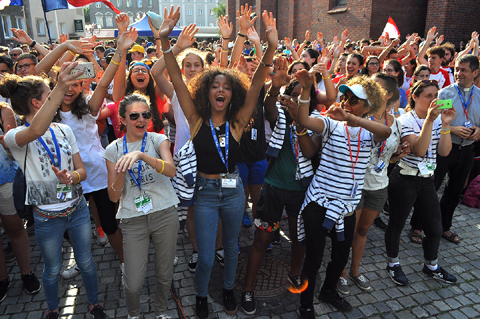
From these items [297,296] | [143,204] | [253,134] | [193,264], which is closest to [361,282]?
[297,296]

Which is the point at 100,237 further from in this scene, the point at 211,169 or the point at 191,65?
the point at 191,65

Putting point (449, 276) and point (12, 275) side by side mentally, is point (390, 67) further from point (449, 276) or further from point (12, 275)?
point (12, 275)

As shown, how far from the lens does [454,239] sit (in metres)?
4.50

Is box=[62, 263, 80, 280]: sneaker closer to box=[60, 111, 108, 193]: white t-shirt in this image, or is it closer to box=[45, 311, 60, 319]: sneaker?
box=[45, 311, 60, 319]: sneaker

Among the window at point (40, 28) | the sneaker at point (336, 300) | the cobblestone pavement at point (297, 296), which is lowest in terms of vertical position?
the cobblestone pavement at point (297, 296)

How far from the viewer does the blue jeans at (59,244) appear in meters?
2.72

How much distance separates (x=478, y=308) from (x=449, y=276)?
446mm

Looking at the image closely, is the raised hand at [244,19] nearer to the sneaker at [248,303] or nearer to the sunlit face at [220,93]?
the sunlit face at [220,93]

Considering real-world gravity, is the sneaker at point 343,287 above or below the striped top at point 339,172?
below

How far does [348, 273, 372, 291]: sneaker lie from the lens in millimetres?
3582

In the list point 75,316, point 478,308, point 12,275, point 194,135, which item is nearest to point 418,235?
point 478,308

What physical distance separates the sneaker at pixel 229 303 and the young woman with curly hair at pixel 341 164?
0.78 metres

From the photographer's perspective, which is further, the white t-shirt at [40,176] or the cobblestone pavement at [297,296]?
the cobblestone pavement at [297,296]

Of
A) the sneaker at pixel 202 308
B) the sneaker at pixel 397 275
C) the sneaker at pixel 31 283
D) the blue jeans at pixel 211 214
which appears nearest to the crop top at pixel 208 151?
the blue jeans at pixel 211 214
